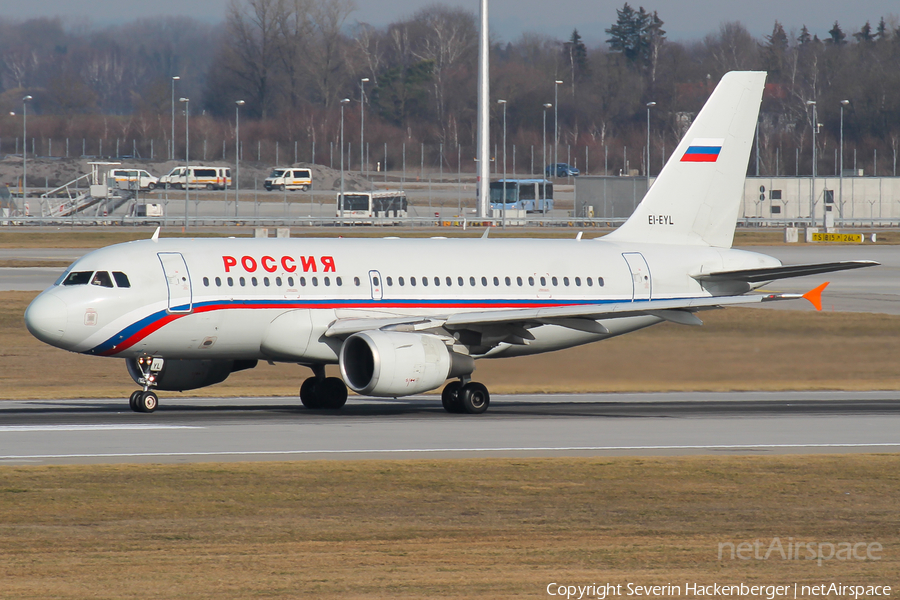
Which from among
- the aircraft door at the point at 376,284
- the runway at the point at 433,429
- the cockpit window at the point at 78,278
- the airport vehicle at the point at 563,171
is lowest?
the runway at the point at 433,429

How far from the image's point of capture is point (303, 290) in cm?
3069

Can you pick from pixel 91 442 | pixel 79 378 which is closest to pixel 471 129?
pixel 79 378

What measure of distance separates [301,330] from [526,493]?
467 inches

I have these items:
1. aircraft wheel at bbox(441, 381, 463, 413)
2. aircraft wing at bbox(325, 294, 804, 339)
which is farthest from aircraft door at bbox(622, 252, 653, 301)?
aircraft wheel at bbox(441, 381, 463, 413)

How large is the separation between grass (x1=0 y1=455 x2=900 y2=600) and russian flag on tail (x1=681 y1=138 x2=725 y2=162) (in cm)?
1567

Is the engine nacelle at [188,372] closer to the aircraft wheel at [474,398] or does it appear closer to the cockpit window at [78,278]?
the cockpit window at [78,278]

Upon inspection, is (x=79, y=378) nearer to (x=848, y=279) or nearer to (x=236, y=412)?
(x=236, y=412)

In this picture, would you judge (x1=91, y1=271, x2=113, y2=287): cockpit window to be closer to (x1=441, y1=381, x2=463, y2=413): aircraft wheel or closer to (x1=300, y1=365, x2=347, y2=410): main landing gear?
(x1=300, y1=365, x2=347, y2=410): main landing gear

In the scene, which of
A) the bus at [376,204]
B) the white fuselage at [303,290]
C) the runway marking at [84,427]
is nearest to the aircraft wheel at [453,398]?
the white fuselage at [303,290]

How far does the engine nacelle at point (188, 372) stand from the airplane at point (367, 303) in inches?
1.3

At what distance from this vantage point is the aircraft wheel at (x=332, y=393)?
32750 millimetres

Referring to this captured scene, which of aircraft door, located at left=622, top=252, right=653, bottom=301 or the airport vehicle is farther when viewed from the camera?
the airport vehicle

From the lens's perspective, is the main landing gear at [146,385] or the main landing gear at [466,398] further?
the main landing gear at [466,398]

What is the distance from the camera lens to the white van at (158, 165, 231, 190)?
150000 mm
